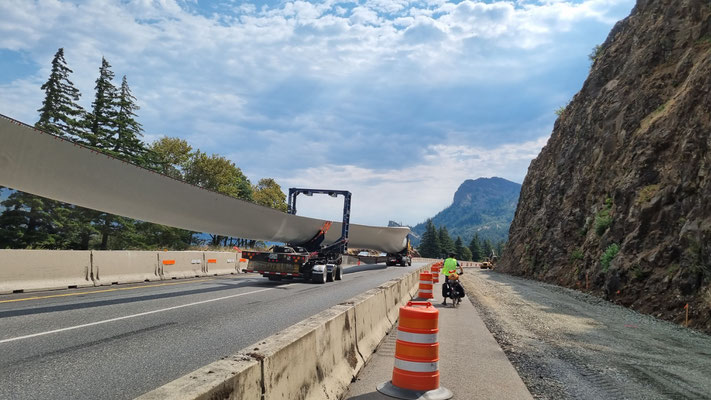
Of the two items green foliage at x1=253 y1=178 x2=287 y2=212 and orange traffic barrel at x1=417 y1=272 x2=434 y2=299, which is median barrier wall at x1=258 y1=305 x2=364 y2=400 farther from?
green foliage at x1=253 y1=178 x2=287 y2=212

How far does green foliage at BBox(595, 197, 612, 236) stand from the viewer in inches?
892

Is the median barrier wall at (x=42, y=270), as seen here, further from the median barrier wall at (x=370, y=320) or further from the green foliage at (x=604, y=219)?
the green foliage at (x=604, y=219)

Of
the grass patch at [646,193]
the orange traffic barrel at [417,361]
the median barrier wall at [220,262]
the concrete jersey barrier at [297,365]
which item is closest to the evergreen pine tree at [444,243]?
the median barrier wall at [220,262]

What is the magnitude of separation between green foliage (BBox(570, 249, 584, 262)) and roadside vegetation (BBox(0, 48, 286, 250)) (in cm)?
2770

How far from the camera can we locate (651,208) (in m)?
18.2

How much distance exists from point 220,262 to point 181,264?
379cm

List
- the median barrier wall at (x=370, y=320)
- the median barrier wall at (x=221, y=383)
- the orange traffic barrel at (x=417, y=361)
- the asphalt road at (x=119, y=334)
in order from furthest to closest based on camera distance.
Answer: the median barrier wall at (x=370, y=320) → the orange traffic barrel at (x=417, y=361) → the asphalt road at (x=119, y=334) → the median barrier wall at (x=221, y=383)

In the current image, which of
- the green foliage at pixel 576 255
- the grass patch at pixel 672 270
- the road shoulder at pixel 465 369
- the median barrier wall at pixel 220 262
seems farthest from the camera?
the green foliage at pixel 576 255

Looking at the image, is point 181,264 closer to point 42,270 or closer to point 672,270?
point 42,270

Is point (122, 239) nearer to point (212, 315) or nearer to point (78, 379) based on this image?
point (212, 315)

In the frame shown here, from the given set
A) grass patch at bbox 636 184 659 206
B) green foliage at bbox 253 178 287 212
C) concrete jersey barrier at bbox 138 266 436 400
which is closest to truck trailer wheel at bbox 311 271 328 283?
concrete jersey barrier at bbox 138 266 436 400

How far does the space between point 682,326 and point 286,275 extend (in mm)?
14483

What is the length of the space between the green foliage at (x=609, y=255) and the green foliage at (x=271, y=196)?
62.4 m

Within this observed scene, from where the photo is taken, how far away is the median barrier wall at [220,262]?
73.8ft
